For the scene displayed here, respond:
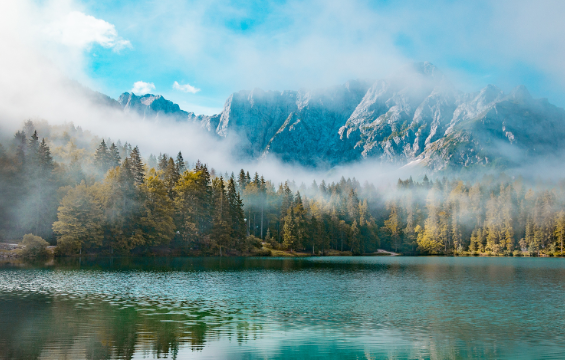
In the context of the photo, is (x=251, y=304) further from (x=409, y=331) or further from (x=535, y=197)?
(x=535, y=197)

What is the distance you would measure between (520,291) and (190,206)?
95.5 metres

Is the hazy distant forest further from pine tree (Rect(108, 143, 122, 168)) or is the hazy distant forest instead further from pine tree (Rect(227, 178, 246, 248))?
pine tree (Rect(108, 143, 122, 168))

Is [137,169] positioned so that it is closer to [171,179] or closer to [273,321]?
[171,179]

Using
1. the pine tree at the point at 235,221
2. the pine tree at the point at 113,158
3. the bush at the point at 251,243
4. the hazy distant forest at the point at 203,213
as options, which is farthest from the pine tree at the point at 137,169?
the bush at the point at 251,243

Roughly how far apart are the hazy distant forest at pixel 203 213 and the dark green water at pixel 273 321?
56.8 metres

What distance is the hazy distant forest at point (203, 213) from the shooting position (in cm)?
9738

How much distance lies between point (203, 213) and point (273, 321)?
99.3m

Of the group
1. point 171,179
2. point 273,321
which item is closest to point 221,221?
point 171,179

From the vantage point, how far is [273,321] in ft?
88.0

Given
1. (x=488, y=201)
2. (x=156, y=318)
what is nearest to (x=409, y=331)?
(x=156, y=318)

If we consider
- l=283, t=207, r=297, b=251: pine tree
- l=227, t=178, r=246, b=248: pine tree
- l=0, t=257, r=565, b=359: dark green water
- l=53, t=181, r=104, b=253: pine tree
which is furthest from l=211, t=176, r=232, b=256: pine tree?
l=0, t=257, r=565, b=359: dark green water

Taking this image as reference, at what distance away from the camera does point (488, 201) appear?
6634 inches

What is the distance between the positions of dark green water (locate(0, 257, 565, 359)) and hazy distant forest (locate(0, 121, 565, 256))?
186 ft

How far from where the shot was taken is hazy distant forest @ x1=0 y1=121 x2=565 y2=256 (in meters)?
97.4
